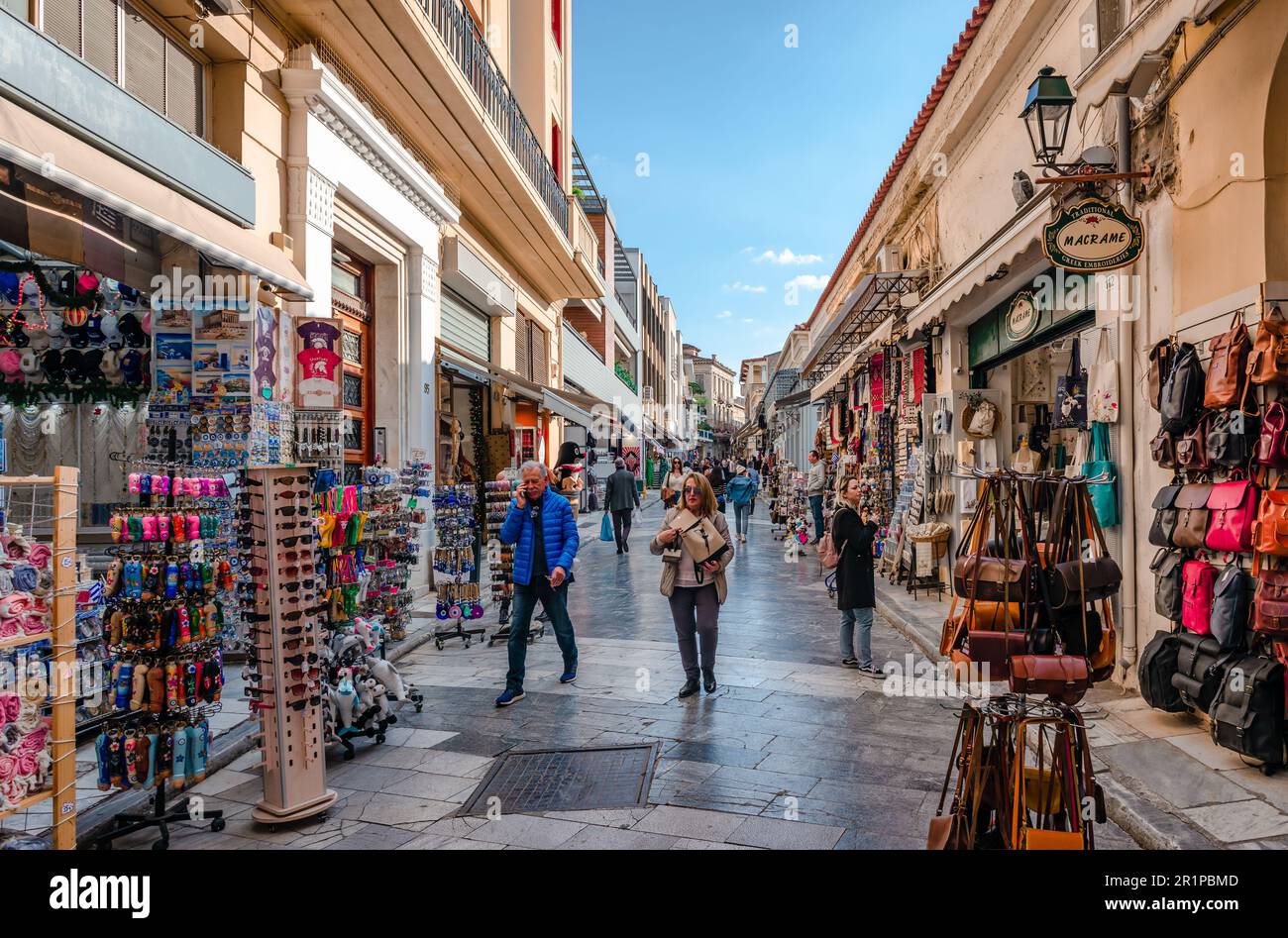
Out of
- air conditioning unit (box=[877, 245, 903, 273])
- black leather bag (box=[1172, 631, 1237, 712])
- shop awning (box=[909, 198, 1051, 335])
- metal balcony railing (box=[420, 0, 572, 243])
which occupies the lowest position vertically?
black leather bag (box=[1172, 631, 1237, 712])

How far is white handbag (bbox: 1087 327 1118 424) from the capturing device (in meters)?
6.03

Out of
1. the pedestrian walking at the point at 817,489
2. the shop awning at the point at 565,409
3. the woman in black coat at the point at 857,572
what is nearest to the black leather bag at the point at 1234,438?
the woman in black coat at the point at 857,572

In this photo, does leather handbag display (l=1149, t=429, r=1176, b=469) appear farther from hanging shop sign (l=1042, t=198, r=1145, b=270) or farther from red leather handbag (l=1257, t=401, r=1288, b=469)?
hanging shop sign (l=1042, t=198, r=1145, b=270)

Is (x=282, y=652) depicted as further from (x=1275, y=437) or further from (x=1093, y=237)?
(x=1093, y=237)

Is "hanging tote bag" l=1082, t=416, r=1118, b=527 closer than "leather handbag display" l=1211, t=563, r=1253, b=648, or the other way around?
"leather handbag display" l=1211, t=563, r=1253, b=648

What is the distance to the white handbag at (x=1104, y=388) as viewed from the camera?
6027 millimetres

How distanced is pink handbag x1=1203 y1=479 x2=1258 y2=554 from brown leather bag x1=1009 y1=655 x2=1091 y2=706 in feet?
6.07

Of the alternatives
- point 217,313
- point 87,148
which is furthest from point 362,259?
point 87,148

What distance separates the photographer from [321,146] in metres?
8.00

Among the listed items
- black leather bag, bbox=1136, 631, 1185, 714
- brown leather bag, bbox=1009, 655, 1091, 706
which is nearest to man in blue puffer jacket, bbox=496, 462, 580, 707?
brown leather bag, bbox=1009, 655, 1091, 706

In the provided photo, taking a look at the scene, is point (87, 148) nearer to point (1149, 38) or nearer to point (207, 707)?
point (207, 707)

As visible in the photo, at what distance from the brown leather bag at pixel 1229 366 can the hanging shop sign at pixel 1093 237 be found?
1.05 meters
